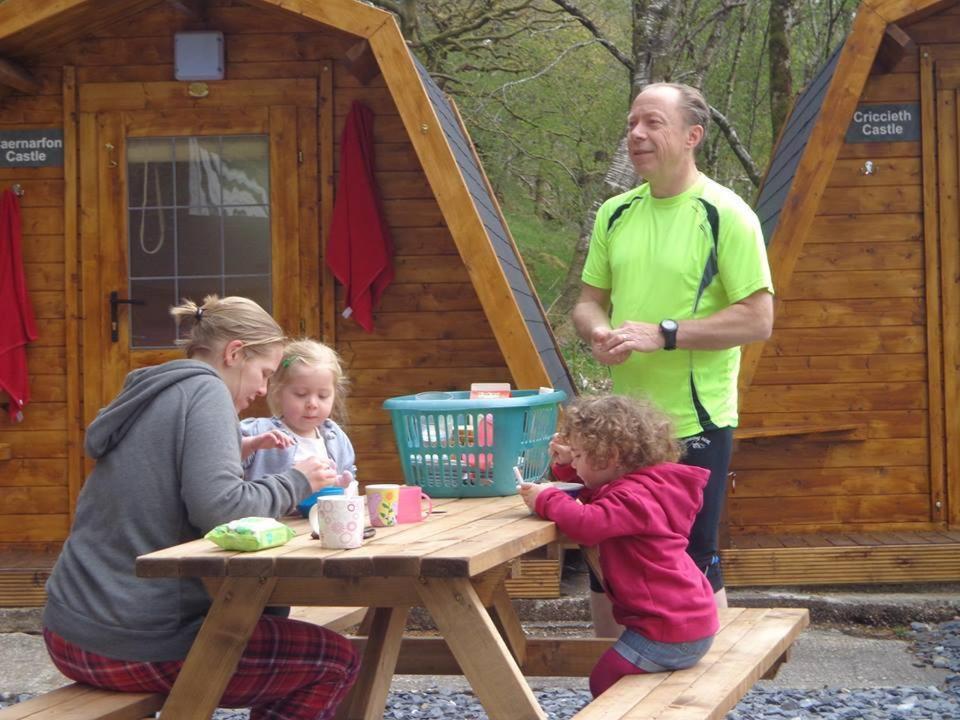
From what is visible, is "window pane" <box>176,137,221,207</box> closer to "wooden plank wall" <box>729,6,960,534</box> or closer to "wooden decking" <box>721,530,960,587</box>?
"wooden plank wall" <box>729,6,960,534</box>

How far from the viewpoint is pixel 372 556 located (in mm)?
2682

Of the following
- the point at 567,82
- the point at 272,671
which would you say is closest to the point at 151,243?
the point at 272,671

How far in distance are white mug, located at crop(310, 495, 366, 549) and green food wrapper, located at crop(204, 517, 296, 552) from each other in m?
0.12

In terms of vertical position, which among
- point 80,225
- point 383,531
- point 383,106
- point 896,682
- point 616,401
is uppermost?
point 383,106

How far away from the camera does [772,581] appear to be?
22.0 feet

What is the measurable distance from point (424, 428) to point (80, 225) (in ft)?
14.2

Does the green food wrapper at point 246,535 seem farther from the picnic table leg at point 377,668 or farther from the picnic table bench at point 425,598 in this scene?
the picnic table leg at point 377,668

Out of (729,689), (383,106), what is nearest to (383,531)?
(729,689)

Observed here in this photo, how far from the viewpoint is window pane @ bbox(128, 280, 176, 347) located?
7.30 metres

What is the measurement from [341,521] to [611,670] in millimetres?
931

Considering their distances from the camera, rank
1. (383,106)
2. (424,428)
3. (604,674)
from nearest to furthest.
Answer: (604,674)
(424,428)
(383,106)

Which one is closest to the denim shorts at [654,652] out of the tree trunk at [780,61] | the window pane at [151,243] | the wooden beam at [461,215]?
the wooden beam at [461,215]

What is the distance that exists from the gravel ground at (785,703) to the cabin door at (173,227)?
2.48 meters

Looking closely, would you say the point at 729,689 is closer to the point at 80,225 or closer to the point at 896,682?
the point at 896,682
